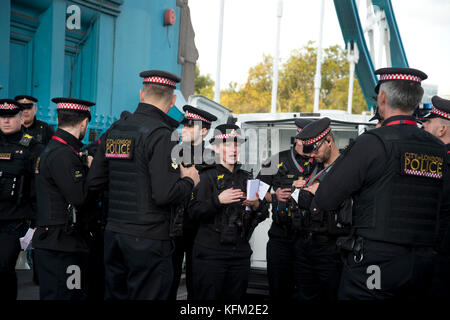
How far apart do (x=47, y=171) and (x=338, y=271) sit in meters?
2.72

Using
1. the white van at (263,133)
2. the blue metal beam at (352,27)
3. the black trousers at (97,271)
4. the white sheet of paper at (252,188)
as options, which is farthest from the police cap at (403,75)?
the blue metal beam at (352,27)

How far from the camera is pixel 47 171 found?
148 inches

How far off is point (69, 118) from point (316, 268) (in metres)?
2.65

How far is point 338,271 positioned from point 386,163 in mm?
1785

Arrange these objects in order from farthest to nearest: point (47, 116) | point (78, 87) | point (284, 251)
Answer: point (78, 87), point (47, 116), point (284, 251)

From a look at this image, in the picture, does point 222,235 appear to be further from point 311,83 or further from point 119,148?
point 311,83

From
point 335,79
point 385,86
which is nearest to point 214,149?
point 385,86

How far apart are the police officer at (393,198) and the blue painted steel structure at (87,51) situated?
5.06 meters

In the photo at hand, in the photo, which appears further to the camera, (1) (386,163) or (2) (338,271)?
(2) (338,271)

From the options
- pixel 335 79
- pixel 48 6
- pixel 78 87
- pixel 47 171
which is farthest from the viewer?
pixel 335 79

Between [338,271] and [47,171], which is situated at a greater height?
[47,171]

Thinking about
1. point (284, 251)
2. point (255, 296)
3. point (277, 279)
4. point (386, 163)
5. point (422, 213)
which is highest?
point (386, 163)

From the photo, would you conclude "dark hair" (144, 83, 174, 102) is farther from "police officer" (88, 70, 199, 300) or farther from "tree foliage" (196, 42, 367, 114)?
"tree foliage" (196, 42, 367, 114)

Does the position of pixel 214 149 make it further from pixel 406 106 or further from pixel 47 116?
pixel 47 116
